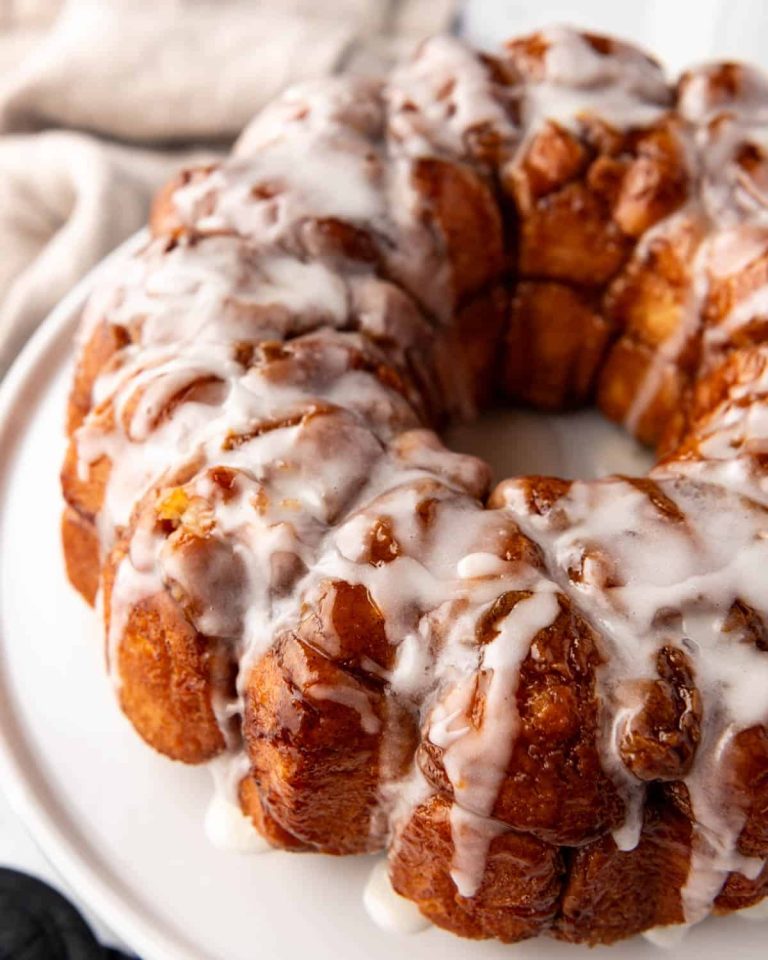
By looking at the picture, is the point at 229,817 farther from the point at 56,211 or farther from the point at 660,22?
the point at 660,22

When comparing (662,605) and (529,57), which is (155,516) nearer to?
(662,605)

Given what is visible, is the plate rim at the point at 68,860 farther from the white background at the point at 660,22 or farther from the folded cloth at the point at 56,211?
the white background at the point at 660,22

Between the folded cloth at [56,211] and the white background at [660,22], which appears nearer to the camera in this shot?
the folded cloth at [56,211]

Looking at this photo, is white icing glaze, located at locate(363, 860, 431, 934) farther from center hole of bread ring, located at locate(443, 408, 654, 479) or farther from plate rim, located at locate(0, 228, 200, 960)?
center hole of bread ring, located at locate(443, 408, 654, 479)

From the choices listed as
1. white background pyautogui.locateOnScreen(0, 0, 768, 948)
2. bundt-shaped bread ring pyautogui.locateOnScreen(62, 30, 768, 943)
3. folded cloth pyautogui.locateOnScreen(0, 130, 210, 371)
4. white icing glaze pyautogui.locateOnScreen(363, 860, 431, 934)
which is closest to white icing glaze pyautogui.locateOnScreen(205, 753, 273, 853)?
bundt-shaped bread ring pyautogui.locateOnScreen(62, 30, 768, 943)

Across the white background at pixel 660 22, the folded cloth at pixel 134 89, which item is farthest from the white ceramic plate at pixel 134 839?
the white background at pixel 660 22

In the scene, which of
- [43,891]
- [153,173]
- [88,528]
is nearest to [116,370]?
[88,528]
